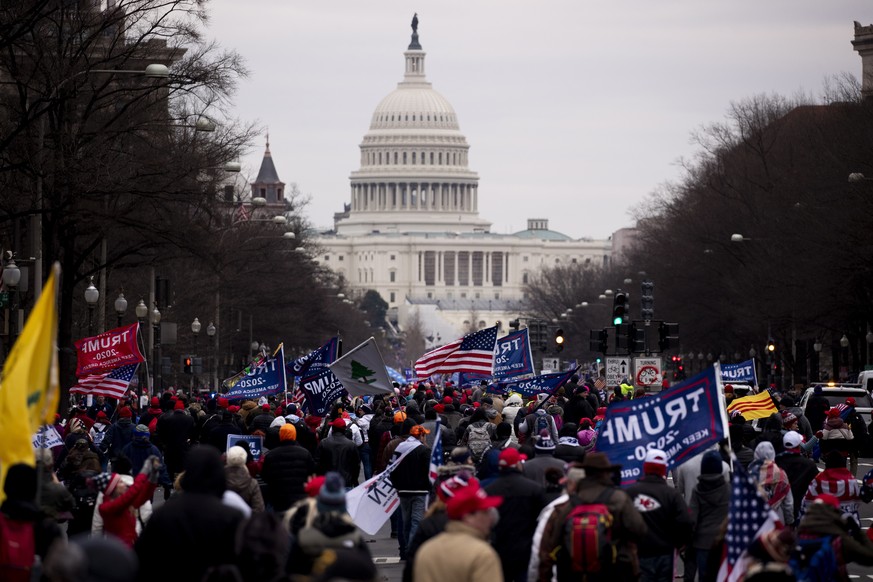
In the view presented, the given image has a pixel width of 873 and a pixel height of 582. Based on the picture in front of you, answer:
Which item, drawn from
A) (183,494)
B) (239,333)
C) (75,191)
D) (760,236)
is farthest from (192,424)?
(239,333)

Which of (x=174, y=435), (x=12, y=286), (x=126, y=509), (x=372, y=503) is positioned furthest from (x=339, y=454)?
(x=12, y=286)

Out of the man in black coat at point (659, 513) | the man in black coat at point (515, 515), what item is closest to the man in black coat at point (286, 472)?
the man in black coat at point (515, 515)

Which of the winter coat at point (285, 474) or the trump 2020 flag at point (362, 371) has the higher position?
the trump 2020 flag at point (362, 371)

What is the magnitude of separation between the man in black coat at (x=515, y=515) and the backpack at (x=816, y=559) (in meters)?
2.07

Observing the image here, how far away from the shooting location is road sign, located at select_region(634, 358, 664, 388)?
39125 millimetres

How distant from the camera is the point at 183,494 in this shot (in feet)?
36.4

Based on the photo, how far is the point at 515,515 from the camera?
1396 cm

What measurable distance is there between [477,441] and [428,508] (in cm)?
511

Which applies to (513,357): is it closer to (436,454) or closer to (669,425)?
(436,454)

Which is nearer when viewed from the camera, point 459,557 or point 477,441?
point 459,557

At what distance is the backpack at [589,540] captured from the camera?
12.3 meters

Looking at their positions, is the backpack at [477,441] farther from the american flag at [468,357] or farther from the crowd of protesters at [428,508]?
the american flag at [468,357]

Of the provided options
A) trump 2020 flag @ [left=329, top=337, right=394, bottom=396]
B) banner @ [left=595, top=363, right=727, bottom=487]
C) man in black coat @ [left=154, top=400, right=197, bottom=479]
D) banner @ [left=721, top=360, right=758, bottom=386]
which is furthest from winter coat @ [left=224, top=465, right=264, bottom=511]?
banner @ [left=721, top=360, right=758, bottom=386]

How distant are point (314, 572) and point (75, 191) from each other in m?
22.5
